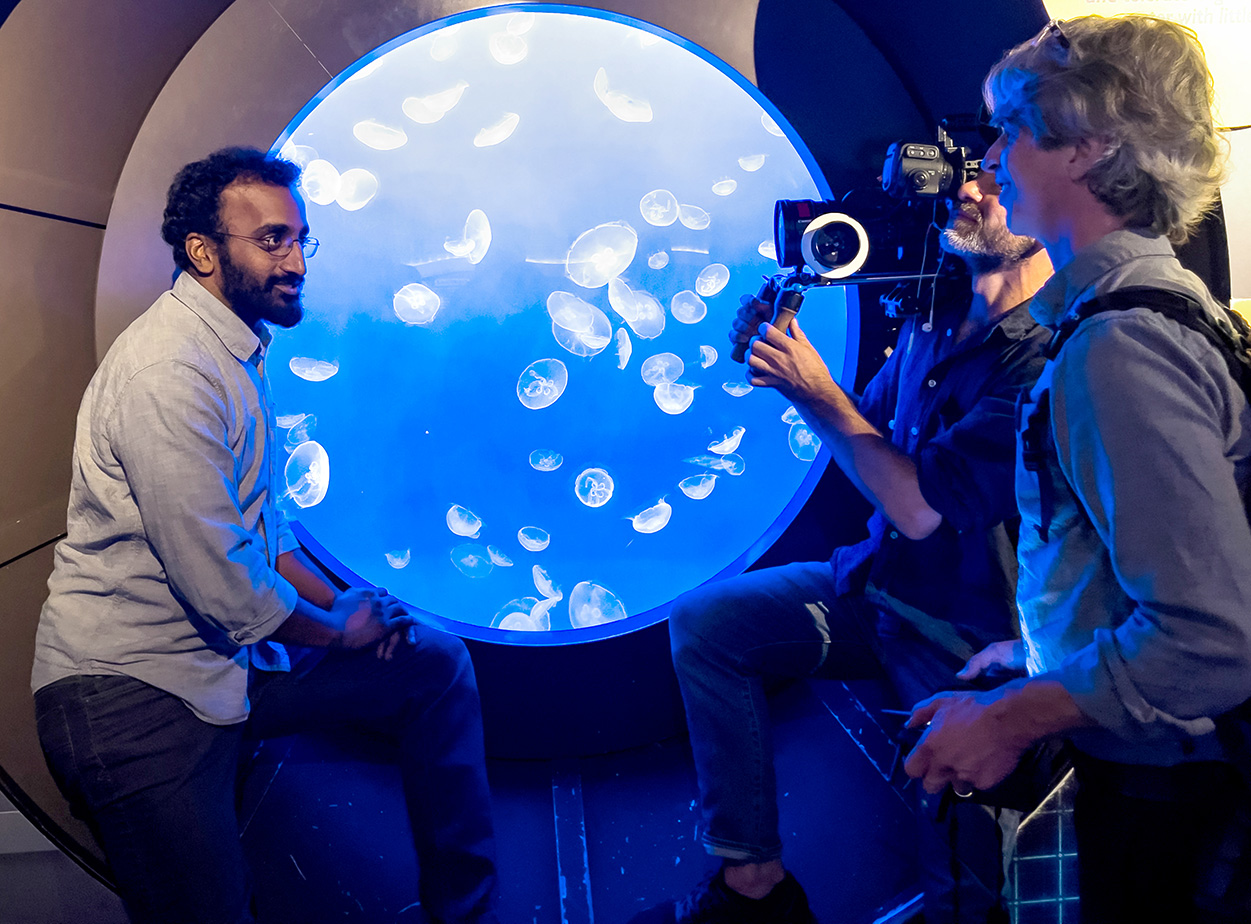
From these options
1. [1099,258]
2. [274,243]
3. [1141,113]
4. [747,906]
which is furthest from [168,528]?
[1141,113]

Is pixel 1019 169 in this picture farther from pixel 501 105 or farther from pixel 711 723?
pixel 501 105

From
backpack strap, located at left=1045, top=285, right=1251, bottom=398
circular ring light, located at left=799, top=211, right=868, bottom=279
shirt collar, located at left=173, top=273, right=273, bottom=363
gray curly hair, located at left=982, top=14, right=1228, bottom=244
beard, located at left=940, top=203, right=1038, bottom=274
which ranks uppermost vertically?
gray curly hair, located at left=982, top=14, right=1228, bottom=244

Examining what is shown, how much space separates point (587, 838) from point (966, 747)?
4.50 feet

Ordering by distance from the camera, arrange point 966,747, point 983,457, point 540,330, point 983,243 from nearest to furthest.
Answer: point 966,747 → point 983,457 → point 983,243 → point 540,330

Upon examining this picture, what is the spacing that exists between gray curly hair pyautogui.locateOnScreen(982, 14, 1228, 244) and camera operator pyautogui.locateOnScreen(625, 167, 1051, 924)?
1.56 ft

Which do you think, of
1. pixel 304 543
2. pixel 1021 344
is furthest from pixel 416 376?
pixel 1021 344

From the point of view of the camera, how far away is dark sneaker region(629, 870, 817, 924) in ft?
5.73

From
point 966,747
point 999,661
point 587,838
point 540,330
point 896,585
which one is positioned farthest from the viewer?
point 540,330

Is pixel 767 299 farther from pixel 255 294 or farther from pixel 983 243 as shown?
pixel 255 294

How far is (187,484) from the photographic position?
1.40m

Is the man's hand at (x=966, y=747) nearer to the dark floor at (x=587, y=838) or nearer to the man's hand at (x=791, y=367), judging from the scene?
the man's hand at (x=791, y=367)

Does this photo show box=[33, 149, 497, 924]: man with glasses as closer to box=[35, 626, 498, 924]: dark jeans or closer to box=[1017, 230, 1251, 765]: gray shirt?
box=[35, 626, 498, 924]: dark jeans

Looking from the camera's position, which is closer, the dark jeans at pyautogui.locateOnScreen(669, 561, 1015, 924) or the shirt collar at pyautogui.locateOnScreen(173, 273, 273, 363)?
the shirt collar at pyautogui.locateOnScreen(173, 273, 273, 363)

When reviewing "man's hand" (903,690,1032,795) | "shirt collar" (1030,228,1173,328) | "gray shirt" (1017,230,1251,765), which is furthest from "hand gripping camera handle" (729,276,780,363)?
"man's hand" (903,690,1032,795)
